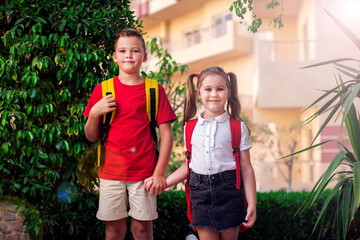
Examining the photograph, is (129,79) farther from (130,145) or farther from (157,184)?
(157,184)

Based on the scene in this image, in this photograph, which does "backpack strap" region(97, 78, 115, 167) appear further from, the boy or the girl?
the girl

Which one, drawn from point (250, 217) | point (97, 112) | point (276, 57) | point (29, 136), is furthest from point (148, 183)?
point (276, 57)

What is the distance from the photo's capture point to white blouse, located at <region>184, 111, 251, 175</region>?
2.56 metres

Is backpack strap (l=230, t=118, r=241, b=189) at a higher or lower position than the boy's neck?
lower

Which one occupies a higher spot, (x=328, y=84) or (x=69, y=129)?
(x=328, y=84)

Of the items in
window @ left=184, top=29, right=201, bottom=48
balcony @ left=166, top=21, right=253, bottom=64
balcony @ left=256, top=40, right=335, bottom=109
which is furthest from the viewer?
window @ left=184, top=29, right=201, bottom=48

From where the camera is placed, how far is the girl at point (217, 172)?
2533 mm

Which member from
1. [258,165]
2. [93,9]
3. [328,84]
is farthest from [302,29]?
[93,9]

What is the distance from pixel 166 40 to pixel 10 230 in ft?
52.9

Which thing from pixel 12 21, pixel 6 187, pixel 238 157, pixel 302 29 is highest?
pixel 302 29

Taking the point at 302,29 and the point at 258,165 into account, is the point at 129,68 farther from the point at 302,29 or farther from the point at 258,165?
the point at 302,29

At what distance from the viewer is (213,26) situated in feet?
53.2

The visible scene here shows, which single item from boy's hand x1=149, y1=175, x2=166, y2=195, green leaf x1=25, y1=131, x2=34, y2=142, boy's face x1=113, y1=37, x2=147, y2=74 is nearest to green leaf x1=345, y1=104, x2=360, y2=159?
boy's hand x1=149, y1=175, x2=166, y2=195

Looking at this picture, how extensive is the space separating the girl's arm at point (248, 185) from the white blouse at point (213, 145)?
58mm
